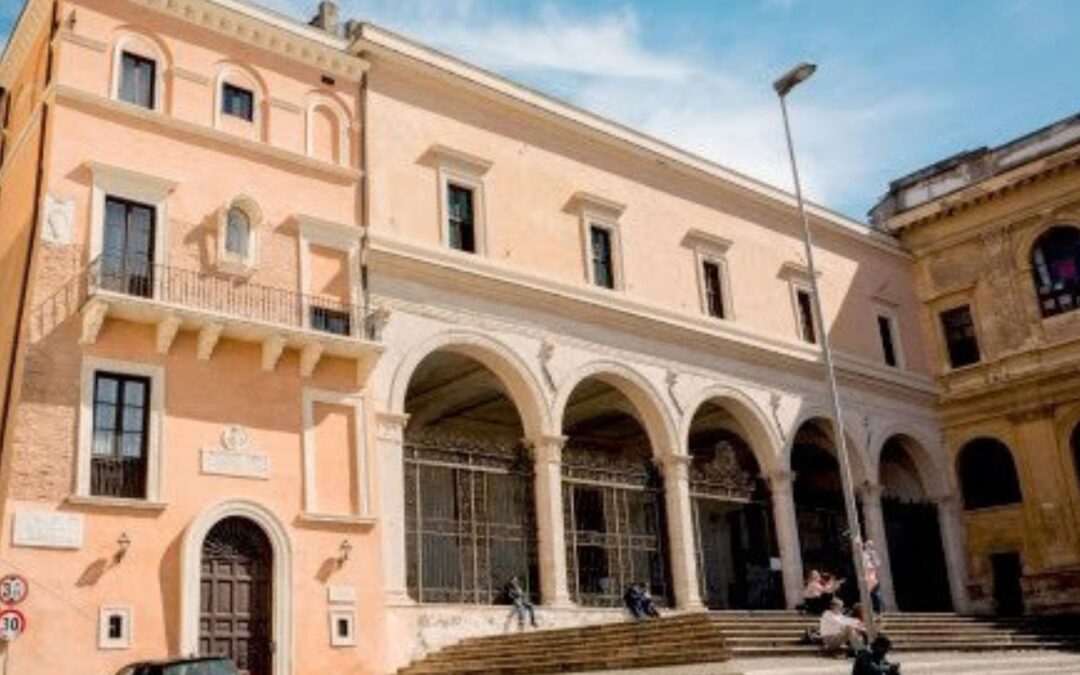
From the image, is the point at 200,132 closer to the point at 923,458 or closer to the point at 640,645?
the point at 640,645

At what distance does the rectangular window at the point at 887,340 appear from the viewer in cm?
2966

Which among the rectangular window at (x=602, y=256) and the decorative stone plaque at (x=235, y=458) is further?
the rectangular window at (x=602, y=256)

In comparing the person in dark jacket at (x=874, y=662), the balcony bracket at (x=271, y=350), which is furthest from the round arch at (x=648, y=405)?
the person in dark jacket at (x=874, y=662)

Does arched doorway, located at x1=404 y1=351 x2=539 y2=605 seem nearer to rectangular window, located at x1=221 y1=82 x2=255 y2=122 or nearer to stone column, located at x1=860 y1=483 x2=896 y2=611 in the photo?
rectangular window, located at x1=221 y1=82 x2=255 y2=122

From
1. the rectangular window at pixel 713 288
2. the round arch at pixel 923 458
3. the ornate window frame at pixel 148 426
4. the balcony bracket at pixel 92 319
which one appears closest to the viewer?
the ornate window frame at pixel 148 426

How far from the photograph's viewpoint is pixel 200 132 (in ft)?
58.0

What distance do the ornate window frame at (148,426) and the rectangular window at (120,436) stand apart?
0.11 m

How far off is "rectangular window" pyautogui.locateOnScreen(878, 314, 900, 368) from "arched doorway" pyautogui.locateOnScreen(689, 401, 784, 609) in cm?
520

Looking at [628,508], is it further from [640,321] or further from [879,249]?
[879,249]

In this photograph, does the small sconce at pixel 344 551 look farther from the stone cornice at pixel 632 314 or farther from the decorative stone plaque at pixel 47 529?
the stone cornice at pixel 632 314

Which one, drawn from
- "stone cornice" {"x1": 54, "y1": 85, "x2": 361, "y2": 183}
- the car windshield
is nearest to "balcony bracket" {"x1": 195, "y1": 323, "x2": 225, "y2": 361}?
"stone cornice" {"x1": 54, "y1": 85, "x2": 361, "y2": 183}

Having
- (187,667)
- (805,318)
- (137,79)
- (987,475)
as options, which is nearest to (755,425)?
(805,318)

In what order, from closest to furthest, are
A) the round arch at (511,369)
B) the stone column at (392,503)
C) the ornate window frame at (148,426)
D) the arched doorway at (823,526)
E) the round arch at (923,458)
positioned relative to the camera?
1. the ornate window frame at (148,426)
2. the stone column at (392,503)
3. the round arch at (511,369)
4. the arched doorway at (823,526)
5. the round arch at (923,458)

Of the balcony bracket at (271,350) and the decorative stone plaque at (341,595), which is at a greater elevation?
the balcony bracket at (271,350)
